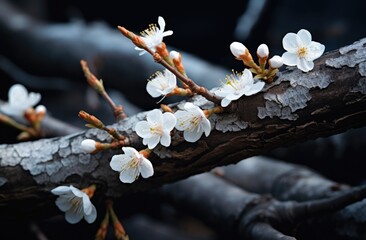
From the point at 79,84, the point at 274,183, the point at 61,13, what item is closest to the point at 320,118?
the point at 274,183

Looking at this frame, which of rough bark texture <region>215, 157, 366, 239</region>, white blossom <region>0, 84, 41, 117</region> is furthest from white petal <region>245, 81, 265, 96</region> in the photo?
white blossom <region>0, 84, 41, 117</region>

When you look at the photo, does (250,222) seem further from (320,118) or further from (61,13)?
(61,13)

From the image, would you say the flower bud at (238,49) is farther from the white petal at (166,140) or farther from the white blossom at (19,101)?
the white blossom at (19,101)

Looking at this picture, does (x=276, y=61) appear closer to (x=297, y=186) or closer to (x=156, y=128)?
(x=156, y=128)

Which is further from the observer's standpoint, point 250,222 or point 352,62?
point 250,222

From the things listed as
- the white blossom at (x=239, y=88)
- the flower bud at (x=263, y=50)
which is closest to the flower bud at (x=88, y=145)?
the white blossom at (x=239, y=88)

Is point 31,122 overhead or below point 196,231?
below
